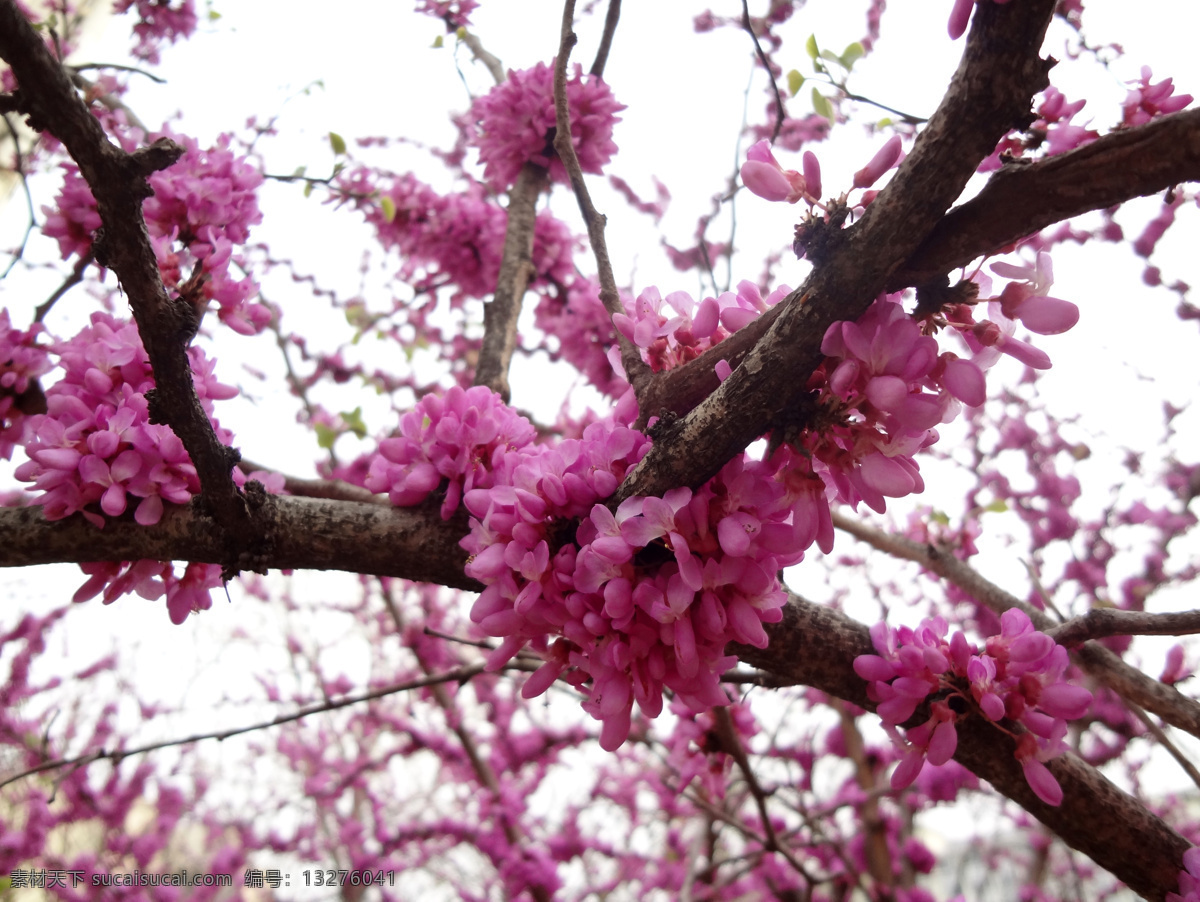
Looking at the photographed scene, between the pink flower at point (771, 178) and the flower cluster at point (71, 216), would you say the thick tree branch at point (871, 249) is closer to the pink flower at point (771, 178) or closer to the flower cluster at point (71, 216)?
the pink flower at point (771, 178)

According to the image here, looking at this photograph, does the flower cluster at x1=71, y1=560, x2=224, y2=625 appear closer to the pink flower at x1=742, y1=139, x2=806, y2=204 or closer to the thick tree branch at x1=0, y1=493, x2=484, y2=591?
the thick tree branch at x1=0, y1=493, x2=484, y2=591

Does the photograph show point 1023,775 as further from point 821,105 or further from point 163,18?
point 163,18

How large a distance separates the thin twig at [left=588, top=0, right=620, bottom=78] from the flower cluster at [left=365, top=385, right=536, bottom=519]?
1.36 m

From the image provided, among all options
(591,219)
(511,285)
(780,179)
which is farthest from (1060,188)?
(511,285)

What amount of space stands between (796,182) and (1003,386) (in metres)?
5.67

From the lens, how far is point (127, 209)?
3.35 feet

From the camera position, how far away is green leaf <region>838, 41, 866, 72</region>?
2.03 m

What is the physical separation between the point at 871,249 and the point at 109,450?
1.34m

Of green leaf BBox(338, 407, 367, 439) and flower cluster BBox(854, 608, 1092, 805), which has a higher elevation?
green leaf BBox(338, 407, 367, 439)

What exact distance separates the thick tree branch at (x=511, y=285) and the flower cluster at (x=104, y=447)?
86cm

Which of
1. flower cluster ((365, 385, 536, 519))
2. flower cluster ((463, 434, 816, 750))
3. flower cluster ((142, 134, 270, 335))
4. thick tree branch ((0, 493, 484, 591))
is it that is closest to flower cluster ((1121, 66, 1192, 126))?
flower cluster ((463, 434, 816, 750))

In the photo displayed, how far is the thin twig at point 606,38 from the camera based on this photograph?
197cm

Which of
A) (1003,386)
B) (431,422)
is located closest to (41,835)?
(431,422)

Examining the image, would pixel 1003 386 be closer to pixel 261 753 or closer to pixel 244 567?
pixel 244 567
